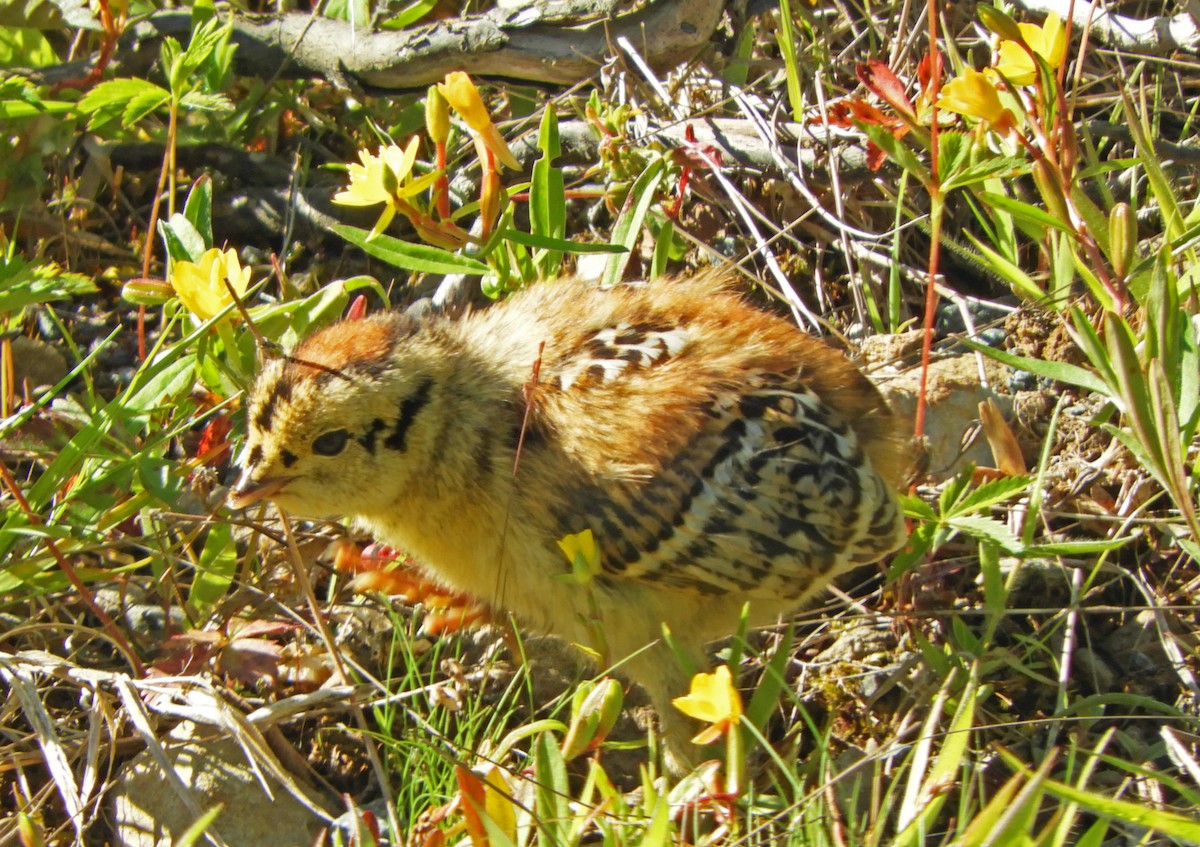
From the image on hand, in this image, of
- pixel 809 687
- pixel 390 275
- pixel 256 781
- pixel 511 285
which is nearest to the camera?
pixel 256 781

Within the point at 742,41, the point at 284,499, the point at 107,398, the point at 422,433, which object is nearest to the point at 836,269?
the point at 742,41

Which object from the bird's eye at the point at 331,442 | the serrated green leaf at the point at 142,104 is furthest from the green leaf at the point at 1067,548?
the serrated green leaf at the point at 142,104

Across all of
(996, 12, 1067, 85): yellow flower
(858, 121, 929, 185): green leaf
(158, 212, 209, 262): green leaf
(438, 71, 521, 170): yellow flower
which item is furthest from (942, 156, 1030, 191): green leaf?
(158, 212, 209, 262): green leaf

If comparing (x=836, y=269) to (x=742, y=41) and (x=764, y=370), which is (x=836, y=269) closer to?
(x=742, y=41)

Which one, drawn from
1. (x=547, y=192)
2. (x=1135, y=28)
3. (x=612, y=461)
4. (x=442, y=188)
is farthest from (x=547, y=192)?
(x=1135, y=28)

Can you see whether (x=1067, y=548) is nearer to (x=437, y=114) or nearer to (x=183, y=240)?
(x=437, y=114)

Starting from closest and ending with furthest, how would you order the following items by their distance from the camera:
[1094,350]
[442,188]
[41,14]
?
[1094,350]
[442,188]
[41,14]

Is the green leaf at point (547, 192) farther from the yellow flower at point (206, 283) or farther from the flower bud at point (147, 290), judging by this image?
the flower bud at point (147, 290)
